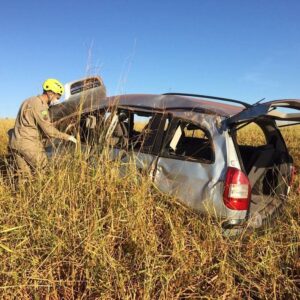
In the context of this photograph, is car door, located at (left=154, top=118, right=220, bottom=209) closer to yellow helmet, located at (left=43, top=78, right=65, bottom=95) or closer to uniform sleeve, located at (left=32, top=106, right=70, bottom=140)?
uniform sleeve, located at (left=32, top=106, right=70, bottom=140)

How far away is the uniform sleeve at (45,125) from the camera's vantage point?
4.78m

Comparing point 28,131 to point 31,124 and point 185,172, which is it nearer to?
point 31,124

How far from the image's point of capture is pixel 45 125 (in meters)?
4.96

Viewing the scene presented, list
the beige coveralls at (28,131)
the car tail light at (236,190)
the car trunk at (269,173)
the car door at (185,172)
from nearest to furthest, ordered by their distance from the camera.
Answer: the car tail light at (236,190) → the car door at (185,172) → the car trunk at (269,173) → the beige coveralls at (28,131)

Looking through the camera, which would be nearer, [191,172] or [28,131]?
[191,172]

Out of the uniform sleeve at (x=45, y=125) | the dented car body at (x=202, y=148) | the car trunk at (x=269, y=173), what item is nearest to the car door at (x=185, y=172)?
the dented car body at (x=202, y=148)

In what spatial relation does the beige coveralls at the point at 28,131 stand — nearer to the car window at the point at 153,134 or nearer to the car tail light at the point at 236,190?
the car window at the point at 153,134

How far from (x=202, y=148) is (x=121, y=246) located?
129 centimetres

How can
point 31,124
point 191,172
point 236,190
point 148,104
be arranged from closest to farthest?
1. point 236,190
2. point 191,172
3. point 148,104
4. point 31,124

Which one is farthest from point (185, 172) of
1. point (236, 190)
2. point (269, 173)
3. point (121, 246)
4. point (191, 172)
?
point (269, 173)

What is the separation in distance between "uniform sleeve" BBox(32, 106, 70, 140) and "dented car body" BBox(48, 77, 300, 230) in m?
0.17

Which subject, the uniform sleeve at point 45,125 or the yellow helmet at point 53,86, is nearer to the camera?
the uniform sleeve at point 45,125

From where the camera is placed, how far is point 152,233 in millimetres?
3527

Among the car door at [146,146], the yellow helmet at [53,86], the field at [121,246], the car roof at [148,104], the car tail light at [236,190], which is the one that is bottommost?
the field at [121,246]
